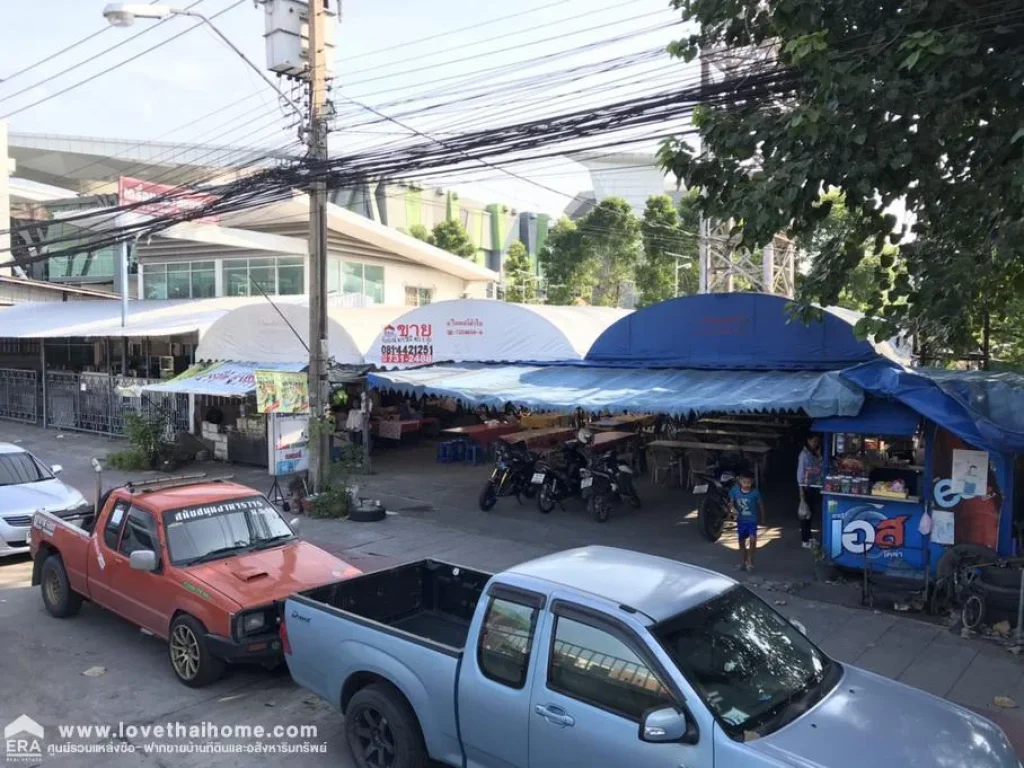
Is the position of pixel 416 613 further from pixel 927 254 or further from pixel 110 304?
pixel 110 304

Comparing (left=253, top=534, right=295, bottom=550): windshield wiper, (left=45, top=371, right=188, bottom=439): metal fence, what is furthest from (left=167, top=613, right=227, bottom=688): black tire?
(left=45, top=371, right=188, bottom=439): metal fence

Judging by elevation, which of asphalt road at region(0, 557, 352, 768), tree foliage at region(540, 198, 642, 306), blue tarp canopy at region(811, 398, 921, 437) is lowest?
asphalt road at region(0, 557, 352, 768)

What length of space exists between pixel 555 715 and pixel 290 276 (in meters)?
26.9

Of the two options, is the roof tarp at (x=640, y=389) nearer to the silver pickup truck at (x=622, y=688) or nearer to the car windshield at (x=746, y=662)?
the car windshield at (x=746, y=662)

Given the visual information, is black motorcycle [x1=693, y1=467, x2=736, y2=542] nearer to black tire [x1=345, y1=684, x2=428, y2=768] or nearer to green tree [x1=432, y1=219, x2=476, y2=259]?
black tire [x1=345, y1=684, x2=428, y2=768]

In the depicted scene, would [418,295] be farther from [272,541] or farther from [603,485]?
[272,541]

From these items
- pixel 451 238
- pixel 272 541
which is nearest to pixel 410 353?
pixel 272 541

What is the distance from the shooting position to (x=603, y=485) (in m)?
13.4

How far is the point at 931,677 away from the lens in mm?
7066

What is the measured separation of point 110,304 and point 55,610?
22454mm

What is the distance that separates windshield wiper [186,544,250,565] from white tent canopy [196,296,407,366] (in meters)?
10.3

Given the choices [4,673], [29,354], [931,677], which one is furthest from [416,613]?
[29,354]

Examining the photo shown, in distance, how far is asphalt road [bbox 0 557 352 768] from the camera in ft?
18.9

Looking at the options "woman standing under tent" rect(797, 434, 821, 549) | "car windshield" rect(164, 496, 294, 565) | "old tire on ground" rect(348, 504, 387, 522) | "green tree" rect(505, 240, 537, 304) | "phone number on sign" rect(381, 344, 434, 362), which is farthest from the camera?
"green tree" rect(505, 240, 537, 304)
